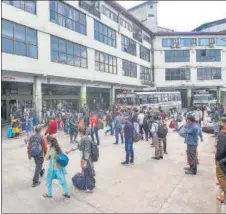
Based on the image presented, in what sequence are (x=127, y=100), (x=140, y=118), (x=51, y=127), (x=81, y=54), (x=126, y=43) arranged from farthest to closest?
(x=127, y=100) → (x=126, y=43) → (x=140, y=118) → (x=51, y=127) → (x=81, y=54)

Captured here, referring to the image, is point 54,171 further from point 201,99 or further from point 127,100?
point 201,99

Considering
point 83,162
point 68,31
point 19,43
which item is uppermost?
point 19,43

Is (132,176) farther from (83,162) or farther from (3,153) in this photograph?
(3,153)

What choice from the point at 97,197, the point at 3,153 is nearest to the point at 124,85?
the point at 3,153

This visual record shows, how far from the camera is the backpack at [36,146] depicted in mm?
7055

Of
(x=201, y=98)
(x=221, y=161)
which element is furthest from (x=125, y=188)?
(x=201, y=98)

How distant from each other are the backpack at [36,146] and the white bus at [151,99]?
15.9 m

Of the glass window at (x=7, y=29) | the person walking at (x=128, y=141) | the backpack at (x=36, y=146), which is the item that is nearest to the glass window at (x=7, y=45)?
the glass window at (x=7, y=29)

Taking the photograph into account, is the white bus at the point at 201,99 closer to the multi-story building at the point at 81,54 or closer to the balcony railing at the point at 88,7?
the multi-story building at the point at 81,54

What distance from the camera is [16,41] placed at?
14.1 m

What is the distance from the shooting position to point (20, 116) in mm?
16891

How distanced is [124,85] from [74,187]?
1799 centimetres

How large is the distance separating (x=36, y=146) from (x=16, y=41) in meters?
8.85

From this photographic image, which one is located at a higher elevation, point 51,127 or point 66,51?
point 66,51
